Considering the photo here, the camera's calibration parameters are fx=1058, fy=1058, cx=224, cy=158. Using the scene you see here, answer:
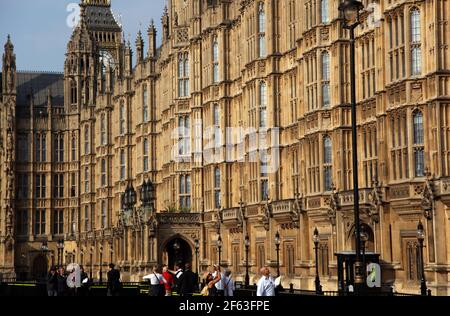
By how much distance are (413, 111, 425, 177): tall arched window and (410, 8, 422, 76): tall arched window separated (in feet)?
6.37

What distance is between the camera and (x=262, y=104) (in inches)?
2576

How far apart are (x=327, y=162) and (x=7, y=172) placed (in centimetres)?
6536

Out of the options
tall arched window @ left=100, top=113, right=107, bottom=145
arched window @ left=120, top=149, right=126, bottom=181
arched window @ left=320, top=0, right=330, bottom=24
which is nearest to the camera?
arched window @ left=320, top=0, right=330, bottom=24

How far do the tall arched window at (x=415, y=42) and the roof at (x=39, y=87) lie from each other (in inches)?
3099

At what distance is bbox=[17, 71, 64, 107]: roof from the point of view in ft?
401

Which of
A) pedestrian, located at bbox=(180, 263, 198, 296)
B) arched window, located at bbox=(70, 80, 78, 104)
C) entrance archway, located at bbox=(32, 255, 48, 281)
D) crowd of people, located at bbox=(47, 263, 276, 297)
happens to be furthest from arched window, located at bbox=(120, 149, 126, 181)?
pedestrian, located at bbox=(180, 263, 198, 296)

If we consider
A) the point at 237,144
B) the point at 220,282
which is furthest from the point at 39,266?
the point at 220,282

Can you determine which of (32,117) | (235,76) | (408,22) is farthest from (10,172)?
(408,22)

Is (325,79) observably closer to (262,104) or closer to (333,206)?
(333,206)

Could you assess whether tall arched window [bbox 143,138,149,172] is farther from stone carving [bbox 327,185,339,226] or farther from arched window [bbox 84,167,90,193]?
stone carving [bbox 327,185,339,226]

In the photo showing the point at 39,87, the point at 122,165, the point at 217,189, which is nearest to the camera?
the point at 217,189

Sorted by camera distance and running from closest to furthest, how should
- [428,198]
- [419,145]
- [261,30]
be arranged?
[428,198] < [419,145] < [261,30]

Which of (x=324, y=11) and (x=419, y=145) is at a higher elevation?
(x=324, y=11)
